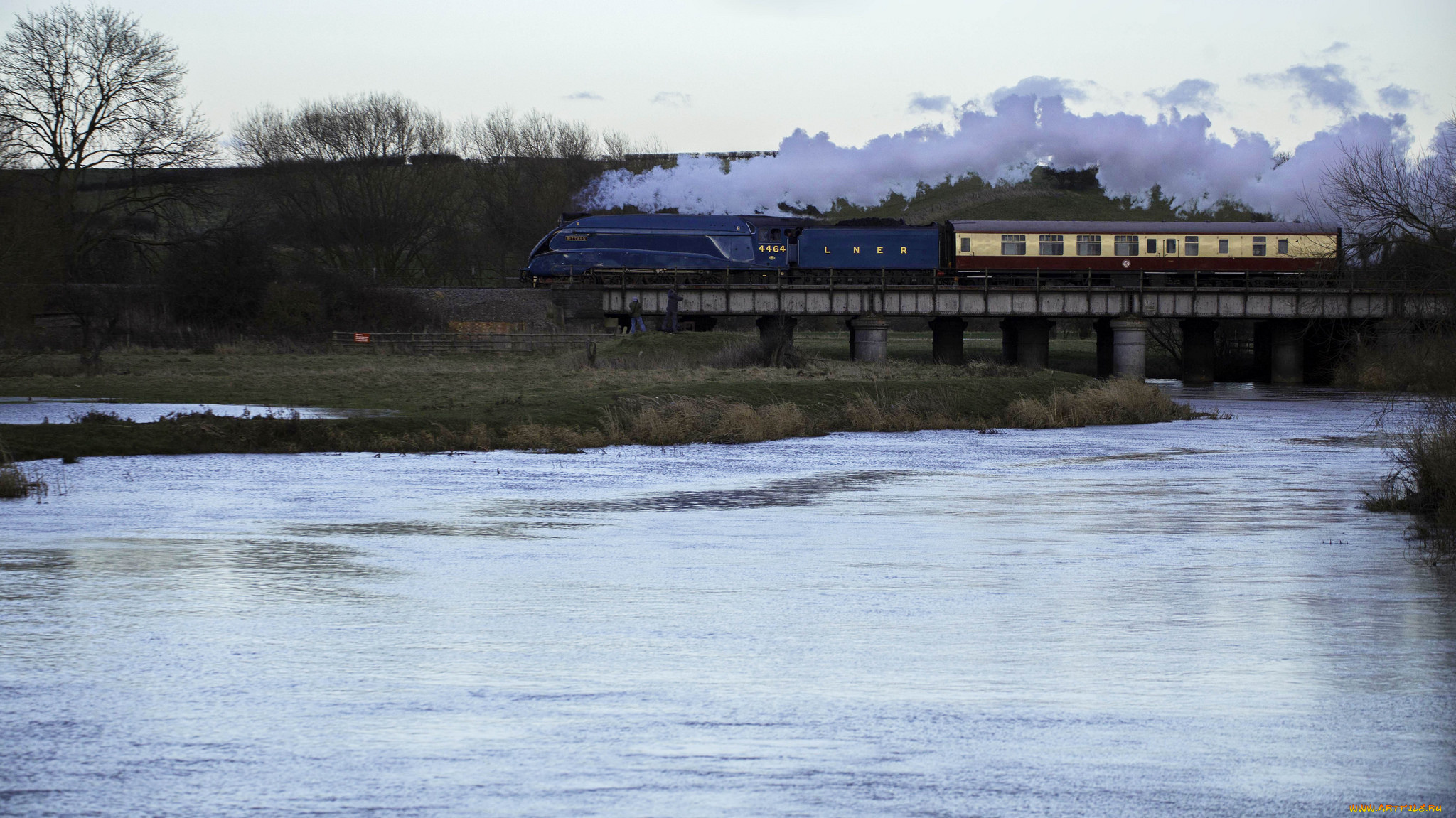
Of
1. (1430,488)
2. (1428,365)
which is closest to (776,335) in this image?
(1428,365)

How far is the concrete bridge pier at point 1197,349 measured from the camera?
246ft

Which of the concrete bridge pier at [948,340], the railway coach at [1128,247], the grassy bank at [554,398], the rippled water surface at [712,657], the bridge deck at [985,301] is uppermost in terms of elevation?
the railway coach at [1128,247]

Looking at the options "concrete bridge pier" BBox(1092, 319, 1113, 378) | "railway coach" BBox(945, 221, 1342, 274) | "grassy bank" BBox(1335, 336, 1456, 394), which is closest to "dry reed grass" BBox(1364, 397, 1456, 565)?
"grassy bank" BBox(1335, 336, 1456, 394)

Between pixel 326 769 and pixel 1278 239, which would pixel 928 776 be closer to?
pixel 326 769

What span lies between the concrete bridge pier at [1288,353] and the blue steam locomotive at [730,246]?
20862 mm

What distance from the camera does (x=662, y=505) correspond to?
21469mm

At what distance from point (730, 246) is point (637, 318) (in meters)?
6.39

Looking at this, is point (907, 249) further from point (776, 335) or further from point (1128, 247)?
point (1128, 247)

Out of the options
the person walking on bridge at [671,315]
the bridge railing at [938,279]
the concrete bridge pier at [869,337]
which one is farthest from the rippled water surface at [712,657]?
the concrete bridge pier at [869,337]

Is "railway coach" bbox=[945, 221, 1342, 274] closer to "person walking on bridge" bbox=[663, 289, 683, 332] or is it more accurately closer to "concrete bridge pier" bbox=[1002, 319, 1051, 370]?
"concrete bridge pier" bbox=[1002, 319, 1051, 370]

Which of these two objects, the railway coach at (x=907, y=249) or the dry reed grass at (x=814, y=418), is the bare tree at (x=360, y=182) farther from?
the dry reed grass at (x=814, y=418)

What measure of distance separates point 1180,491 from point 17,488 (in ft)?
65.9

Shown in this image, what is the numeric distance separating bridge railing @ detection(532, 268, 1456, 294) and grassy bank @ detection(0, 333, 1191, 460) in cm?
900

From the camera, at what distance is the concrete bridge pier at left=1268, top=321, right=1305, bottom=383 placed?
241 feet
